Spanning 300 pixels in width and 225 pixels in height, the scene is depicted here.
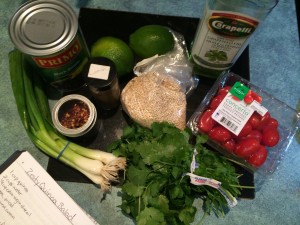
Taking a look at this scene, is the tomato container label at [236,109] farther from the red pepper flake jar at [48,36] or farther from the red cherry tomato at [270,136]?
the red pepper flake jar at [48,36]

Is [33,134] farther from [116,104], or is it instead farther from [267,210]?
[267,210]

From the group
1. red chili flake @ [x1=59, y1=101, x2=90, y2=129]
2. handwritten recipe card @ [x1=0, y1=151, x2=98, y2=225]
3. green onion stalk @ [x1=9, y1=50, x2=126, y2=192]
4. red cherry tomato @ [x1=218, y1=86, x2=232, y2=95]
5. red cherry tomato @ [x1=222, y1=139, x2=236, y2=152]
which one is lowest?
handwritten recipe card @ [x1=0, y1=151, x2=98, y2=225]

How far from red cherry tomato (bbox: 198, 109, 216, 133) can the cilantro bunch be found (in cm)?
4

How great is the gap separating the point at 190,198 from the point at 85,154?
30 cm

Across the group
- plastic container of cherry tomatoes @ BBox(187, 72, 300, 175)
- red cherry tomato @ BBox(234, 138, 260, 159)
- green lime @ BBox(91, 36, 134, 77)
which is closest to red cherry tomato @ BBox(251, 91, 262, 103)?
plastic container of cherry tomatoes @ BBox(187, 72, 300, 175)

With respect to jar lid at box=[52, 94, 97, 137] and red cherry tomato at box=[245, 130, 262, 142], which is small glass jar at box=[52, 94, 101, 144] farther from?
red cherry tomato at box=[245, 130, 262, 142]

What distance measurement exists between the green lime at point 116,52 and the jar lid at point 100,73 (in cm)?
6

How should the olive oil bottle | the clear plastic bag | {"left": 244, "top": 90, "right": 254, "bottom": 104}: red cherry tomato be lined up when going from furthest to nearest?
1. the clear plastic bag
2. {"left": 244, "top": 90, "right": 254, "bottom": 104}: red cherry tomato
3. the olive oil bottle

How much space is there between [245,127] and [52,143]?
1.64 ft

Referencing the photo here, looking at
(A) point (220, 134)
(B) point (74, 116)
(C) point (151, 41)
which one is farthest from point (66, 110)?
(A) point (220, 134)

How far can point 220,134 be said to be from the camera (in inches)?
28.6

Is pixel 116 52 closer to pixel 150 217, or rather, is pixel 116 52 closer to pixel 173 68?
pixel 173 68

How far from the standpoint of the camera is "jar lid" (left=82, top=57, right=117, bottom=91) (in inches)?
27.7

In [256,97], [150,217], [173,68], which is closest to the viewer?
[150,217]
